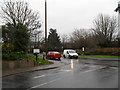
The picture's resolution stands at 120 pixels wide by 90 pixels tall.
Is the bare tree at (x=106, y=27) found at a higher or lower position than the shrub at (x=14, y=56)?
higher

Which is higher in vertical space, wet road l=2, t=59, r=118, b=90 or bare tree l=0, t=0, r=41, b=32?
bare tree l=0, t=0, r=41, b=32

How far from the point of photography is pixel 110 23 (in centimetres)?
6156

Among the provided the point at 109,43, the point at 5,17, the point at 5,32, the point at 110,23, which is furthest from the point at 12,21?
the point at 110,23

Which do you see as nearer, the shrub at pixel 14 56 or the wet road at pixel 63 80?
the wet road at pixel 63 80

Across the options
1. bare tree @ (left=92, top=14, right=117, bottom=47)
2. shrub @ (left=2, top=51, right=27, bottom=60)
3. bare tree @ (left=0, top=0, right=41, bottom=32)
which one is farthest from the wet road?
bare tree @ (left=92, top=14, right=117, bottom=47)

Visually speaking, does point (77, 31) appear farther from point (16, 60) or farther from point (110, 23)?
point (16, 60)

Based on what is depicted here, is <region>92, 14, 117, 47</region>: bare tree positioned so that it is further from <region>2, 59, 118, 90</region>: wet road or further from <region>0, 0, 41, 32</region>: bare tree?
<region>2, 59, 118, 90</region>: wet road

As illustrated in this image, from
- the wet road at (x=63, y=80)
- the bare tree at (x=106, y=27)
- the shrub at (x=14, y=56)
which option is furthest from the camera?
the bare tree at (x=106, y=27)

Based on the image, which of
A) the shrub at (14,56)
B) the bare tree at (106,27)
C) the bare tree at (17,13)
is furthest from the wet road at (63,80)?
the bare tree at (106,27)

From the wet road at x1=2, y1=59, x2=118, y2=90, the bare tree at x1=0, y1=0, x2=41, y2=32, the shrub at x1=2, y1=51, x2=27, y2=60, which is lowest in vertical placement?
the wet road at x1=2, y1=59, x2=118, y2=90

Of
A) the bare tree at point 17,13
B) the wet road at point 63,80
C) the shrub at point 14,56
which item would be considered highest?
the bare tree at point 17,13

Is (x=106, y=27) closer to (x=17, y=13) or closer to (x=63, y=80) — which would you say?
(x=17, y=13)

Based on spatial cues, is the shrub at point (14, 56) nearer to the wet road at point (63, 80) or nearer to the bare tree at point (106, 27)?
the wet road at point (63, 80)

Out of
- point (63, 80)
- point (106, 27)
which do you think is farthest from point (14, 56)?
point (106, 27)
